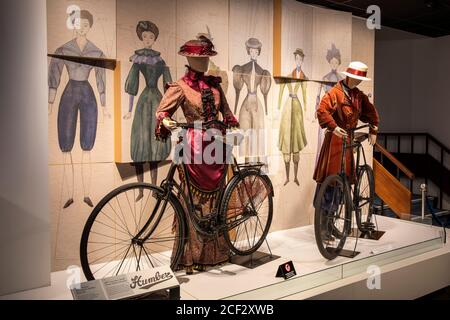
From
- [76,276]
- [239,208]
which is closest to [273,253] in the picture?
[239,208]

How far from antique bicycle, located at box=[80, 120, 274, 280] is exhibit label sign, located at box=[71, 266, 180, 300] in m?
0.30

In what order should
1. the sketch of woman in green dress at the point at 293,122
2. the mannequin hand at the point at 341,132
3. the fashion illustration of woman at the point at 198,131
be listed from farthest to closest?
the sketch of woman in green dress at the point at 293,122, the mannequin hand at the point at 341,132, the fashion illustration of woman at the point at 198,131

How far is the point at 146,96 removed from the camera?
355 cm

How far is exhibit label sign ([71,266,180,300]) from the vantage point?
2.29 m

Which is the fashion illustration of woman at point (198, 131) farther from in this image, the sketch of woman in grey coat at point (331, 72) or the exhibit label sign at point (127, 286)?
the sketch of woman in grey coat at point (331, 72)

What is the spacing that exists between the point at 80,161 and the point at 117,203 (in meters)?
0.45

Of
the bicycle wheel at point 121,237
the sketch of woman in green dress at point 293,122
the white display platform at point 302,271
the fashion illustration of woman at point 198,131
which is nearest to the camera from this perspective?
the white display platform at point 302,271

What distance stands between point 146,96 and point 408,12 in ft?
13.5

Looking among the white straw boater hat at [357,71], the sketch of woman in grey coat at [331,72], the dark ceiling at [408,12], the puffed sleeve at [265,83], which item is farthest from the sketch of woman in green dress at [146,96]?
the dark ceiling at [408,12]

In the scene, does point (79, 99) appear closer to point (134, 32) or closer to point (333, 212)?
point (134, 32)

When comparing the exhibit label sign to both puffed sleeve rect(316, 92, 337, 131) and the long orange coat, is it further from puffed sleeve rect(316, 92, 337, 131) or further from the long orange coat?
the long orange coat

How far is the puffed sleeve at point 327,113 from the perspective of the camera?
367cm

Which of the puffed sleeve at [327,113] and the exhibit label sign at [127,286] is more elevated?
the puffed sleeve at [327,113]
